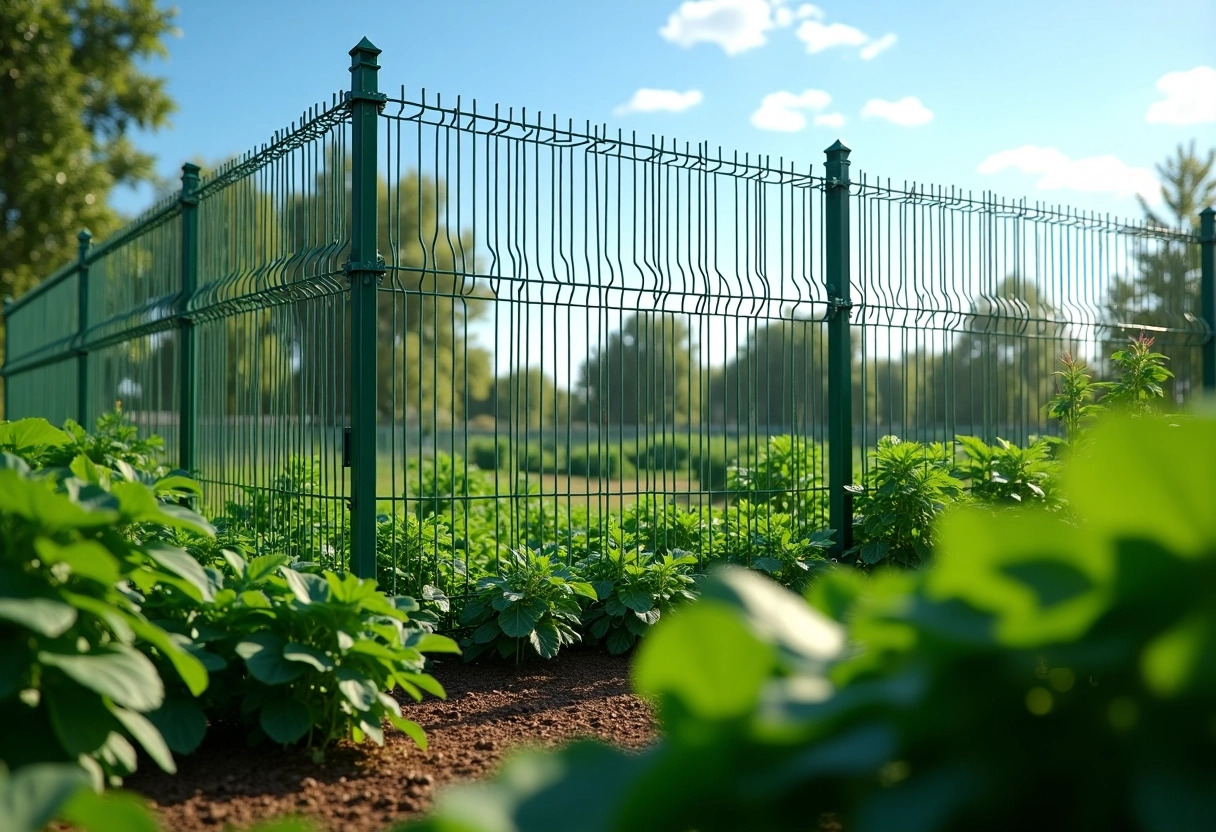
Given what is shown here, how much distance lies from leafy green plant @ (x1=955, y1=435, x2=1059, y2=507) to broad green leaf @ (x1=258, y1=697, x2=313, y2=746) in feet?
15.3

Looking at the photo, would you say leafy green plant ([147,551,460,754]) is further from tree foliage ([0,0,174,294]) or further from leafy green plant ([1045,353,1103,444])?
tree foliage ([0,0,174,294])

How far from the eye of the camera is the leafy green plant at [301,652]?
2.99 metres

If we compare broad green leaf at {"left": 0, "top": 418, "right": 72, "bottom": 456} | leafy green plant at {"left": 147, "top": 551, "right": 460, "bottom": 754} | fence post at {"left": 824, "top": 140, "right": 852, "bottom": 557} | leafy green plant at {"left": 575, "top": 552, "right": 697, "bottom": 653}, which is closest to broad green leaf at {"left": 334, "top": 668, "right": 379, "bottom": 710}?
leafy green plant at {"left": 147, "top": 551, "right": 460, "bottom": 754}

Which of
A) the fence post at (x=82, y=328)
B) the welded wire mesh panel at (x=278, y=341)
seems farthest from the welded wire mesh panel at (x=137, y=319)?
the welded wire mesh panel at (x=278, y=341)

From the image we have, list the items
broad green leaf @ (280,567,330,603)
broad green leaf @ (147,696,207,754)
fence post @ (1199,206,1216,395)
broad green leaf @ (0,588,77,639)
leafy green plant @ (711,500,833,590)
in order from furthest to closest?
1. fence post @ (1199,206,1216,395)
2. leafy green plant @ (711,500,833,590)
3. broad green leaf @ (280,567,330,603)
4. broad green leaf @ (147,696,207,754)
5. broad green leaf @ (0,588,77,639)

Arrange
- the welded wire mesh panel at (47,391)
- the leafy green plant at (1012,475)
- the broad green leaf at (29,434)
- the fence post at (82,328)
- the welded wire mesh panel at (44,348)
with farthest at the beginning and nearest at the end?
the welded wire mesh panel at (44,348) → the welded wire mesh panel at (47,391) → the fence post at (82,328) → the leafy green plant at (1012,475) → the broad green leaf at (29,434)

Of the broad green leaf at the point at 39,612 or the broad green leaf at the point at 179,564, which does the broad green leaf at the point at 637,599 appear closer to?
the broad green leaf at the point at 179,564

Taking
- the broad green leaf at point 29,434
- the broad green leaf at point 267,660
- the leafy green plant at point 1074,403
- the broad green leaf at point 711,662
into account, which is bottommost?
the broad green leaf at point 267,660

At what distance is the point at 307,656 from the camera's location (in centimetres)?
292

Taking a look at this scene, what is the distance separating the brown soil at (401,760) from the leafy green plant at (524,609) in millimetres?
182

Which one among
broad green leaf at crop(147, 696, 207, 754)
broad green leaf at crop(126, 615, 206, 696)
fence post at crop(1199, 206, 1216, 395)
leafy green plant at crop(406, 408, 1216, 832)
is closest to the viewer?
leafy green plant at crop(406, 408, 1216, 832)

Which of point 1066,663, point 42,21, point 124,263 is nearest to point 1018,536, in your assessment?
point 1066,663

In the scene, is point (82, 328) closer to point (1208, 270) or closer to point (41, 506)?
point (41, 506)

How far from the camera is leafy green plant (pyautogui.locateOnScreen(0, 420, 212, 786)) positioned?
221 centimetres
